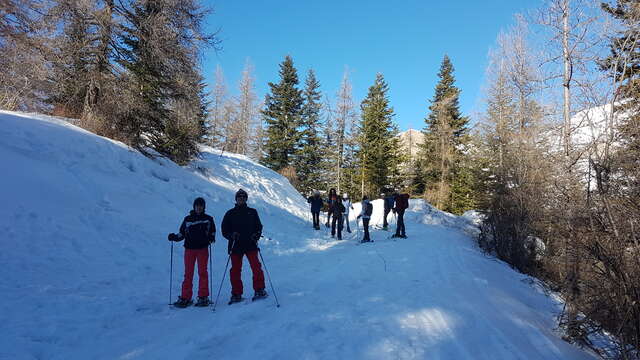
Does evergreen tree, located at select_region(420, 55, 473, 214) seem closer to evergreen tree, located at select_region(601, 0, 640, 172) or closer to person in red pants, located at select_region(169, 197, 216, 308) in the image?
evergreen tree, located at select_region(601, 0, 640, 172)

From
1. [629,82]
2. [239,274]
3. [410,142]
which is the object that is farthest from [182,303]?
[410,142]

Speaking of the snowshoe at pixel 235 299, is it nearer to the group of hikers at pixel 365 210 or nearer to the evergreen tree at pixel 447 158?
the group of hikers at pixel 365 210

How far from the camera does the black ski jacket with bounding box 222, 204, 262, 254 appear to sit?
582cm

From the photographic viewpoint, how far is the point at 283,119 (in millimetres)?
33656

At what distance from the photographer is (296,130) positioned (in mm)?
33812

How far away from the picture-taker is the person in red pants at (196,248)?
5.38 metres

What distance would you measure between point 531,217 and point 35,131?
1546 centimetres

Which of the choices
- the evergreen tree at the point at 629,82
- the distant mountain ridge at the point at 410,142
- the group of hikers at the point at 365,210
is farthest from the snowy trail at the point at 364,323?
the distant mountain ridge at the point at 410,142

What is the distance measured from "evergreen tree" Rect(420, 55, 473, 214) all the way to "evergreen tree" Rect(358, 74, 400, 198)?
2946mm

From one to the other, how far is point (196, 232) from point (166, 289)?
4.96 ft

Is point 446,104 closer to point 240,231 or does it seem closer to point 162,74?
point 162,74

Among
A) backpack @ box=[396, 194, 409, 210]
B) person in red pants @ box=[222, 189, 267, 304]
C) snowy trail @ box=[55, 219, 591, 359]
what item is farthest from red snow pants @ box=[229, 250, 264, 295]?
backpack @ box=[396, 194, 409, 210]

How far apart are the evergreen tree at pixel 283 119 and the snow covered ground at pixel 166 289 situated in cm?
2161

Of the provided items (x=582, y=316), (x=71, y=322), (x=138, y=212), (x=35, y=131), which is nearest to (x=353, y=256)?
(x=582, y=316)
